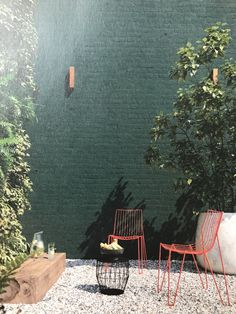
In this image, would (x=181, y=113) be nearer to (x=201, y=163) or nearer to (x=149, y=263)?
(x=201, y=163)

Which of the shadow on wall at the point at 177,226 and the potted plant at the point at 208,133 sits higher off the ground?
the potted plant at the point at 208,133

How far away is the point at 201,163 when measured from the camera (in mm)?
5250

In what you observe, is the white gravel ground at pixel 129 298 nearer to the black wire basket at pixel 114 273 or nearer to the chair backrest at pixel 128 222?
the black wire basket at pixel 114 273

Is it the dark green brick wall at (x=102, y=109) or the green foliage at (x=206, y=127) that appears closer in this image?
the green foliage at (x=206, y=127)

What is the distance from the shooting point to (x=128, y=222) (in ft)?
18.9

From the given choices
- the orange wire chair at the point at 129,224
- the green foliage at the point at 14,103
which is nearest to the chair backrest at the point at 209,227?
the orange wire chair at the point at 129,224

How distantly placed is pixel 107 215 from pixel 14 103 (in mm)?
2029

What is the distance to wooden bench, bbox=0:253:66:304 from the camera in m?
3.39

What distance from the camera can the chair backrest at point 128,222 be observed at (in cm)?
571

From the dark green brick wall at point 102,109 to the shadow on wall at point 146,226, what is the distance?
0.01m

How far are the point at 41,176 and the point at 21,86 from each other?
130 cm

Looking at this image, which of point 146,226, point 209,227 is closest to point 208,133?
point 209,227

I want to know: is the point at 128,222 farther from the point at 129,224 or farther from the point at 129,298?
the point at 129,298

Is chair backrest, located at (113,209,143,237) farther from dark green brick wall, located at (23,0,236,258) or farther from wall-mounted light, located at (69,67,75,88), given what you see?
wall-mounted light, located at (69,67,75,88)
